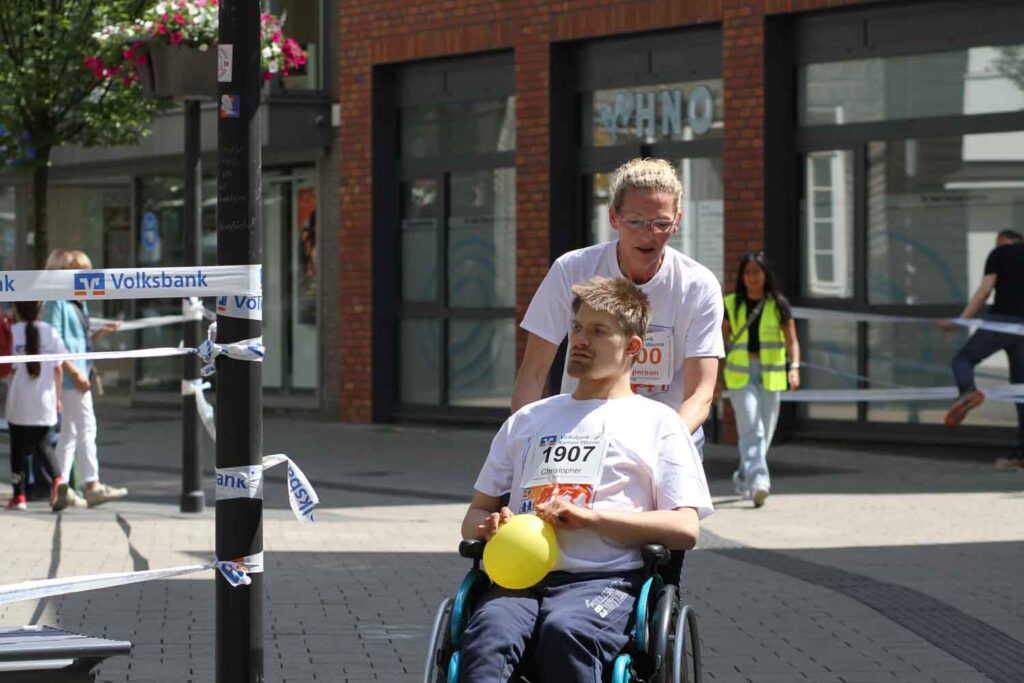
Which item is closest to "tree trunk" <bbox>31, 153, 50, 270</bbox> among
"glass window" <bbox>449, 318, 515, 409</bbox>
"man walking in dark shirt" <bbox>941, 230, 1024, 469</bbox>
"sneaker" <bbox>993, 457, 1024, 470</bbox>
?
"glass window" <bbox>449, 318, 515, 409</bbox>

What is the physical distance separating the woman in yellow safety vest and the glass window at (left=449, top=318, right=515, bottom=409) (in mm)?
6113

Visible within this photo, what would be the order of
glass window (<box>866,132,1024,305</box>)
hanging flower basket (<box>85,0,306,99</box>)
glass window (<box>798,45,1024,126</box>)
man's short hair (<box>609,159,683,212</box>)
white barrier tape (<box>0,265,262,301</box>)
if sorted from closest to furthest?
man's short hair (<box>609,159,683,212</box>), white barrier tape (<box>0,265,262,301</box>), hanging flower basket (<box>85,0,306,99</box>), glass window (<box>798,45,1024,126</box>), glass window (<box>866,132,1024,305</box>)

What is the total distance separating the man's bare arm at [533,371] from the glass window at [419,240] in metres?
14.2

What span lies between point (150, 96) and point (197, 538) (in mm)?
3143

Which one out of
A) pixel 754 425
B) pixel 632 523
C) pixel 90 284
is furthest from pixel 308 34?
pixel 632 523

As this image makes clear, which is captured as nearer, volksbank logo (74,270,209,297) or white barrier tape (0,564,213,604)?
white barrier tape (0,564,213,604)

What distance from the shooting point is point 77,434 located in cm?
1259

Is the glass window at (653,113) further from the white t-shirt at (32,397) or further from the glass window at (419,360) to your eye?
the white t-shirt at (32,397)

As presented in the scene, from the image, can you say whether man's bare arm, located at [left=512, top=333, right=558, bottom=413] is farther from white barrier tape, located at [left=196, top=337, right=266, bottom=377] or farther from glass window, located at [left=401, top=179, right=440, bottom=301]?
glass window, located at [left=401, top=179, right=440, bottom=301]

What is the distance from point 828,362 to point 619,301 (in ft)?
38.1

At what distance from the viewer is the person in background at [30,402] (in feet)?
40.8

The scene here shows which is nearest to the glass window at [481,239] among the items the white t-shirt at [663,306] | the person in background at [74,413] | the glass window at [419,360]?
the glass window at [419,360]

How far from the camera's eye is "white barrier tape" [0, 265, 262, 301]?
18.5 ft

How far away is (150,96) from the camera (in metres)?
12.5
